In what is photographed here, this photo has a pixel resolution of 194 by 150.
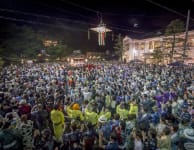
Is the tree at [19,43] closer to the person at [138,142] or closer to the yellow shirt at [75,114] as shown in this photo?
the yellow shirt at [75,114]

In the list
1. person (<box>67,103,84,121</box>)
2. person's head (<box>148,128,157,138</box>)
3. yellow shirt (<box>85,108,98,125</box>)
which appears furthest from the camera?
person (<box>67,103,84,121</box>)

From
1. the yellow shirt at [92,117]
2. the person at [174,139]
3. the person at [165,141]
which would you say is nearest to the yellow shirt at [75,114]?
the yellow shirt at [92,117]

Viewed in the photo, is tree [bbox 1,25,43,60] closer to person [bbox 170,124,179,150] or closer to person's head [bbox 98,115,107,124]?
person's head [bbox 98,115,107,124]

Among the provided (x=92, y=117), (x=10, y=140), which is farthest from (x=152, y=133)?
(x=10, y=140)

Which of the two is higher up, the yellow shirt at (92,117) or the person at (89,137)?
the yellow shirt at (92,117)

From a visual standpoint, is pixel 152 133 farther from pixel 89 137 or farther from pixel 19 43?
pixel 19 43

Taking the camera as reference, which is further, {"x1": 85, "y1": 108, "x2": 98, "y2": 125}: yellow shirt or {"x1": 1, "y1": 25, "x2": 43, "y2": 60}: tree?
{"x1": 1, "y1": 25, "x2": 43, "y2": 60}: tree

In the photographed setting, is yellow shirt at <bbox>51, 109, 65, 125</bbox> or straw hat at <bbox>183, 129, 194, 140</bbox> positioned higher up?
straw hat at <bbox>183, 129, 194, 140</bbox>

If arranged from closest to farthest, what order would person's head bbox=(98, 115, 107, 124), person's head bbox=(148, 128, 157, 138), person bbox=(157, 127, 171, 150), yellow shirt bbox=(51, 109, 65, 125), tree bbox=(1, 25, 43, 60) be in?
person bbox=(157, 127, 171, 150)
person's head bbox=(148, 128, 157, 138)
person's head bbox=(98, 115, 107, 124)
yellow shirt bbox=(51, 109, 65, 125)
tree bbox=(1, 25, 43, 60)

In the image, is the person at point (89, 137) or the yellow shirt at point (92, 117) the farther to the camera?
the yellow shirt at point (92, 117)

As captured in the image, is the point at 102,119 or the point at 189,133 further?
the point at 102,119

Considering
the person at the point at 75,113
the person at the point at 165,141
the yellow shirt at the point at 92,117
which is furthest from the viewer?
the person at the point at 75,113

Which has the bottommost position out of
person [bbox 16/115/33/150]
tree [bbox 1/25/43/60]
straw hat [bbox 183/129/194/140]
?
person [bbox 16/115/33/150]

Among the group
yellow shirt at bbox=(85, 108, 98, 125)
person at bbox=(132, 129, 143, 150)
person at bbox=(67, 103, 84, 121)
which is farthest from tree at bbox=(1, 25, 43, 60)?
person at bbox=(132, 129, 143, 150)
